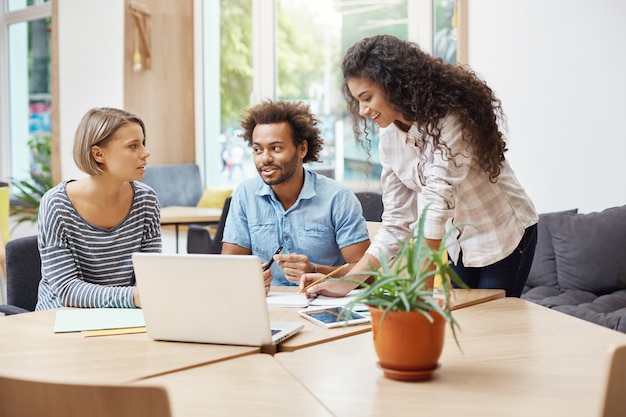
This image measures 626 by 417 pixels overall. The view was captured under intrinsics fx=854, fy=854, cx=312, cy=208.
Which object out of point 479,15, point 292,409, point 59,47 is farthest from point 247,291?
point 59,47

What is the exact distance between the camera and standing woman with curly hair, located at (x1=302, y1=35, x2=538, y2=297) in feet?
7.48

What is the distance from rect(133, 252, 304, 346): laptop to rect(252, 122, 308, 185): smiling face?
3.30ft

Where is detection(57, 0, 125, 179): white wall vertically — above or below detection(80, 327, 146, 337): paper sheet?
above

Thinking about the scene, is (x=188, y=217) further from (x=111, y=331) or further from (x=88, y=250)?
(x=111, y=331)

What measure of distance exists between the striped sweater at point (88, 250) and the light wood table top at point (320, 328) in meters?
0.43

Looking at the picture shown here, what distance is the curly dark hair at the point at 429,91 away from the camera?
2291 mm

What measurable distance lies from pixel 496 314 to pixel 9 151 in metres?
6.88

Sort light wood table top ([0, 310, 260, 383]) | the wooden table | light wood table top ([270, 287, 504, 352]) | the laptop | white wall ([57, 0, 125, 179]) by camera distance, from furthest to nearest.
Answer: white wall ([57, 0, 125, 179]) < the wooden table < light wood table top ([270, 287, 504, 352]) < the laptop < light wood table top ([0, 310, 260, 383])

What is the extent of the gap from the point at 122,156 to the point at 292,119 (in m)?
0.66

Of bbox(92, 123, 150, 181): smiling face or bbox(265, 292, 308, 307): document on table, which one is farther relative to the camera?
bbox(92, 123, 150, 181): smiling face

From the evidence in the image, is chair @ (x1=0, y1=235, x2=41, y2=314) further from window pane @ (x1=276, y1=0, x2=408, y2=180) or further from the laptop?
window pane @ (x1=276, y1=0, x2=408, y2=180)

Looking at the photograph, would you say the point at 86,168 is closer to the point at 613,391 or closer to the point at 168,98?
the point at 613,391

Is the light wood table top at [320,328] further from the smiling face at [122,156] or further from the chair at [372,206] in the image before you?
the chair at [372,206]

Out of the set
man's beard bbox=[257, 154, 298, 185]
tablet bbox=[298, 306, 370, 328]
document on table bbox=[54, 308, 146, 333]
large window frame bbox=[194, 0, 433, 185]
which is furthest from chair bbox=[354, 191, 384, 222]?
large window frame bbox=[194, 0, 433, 185]
